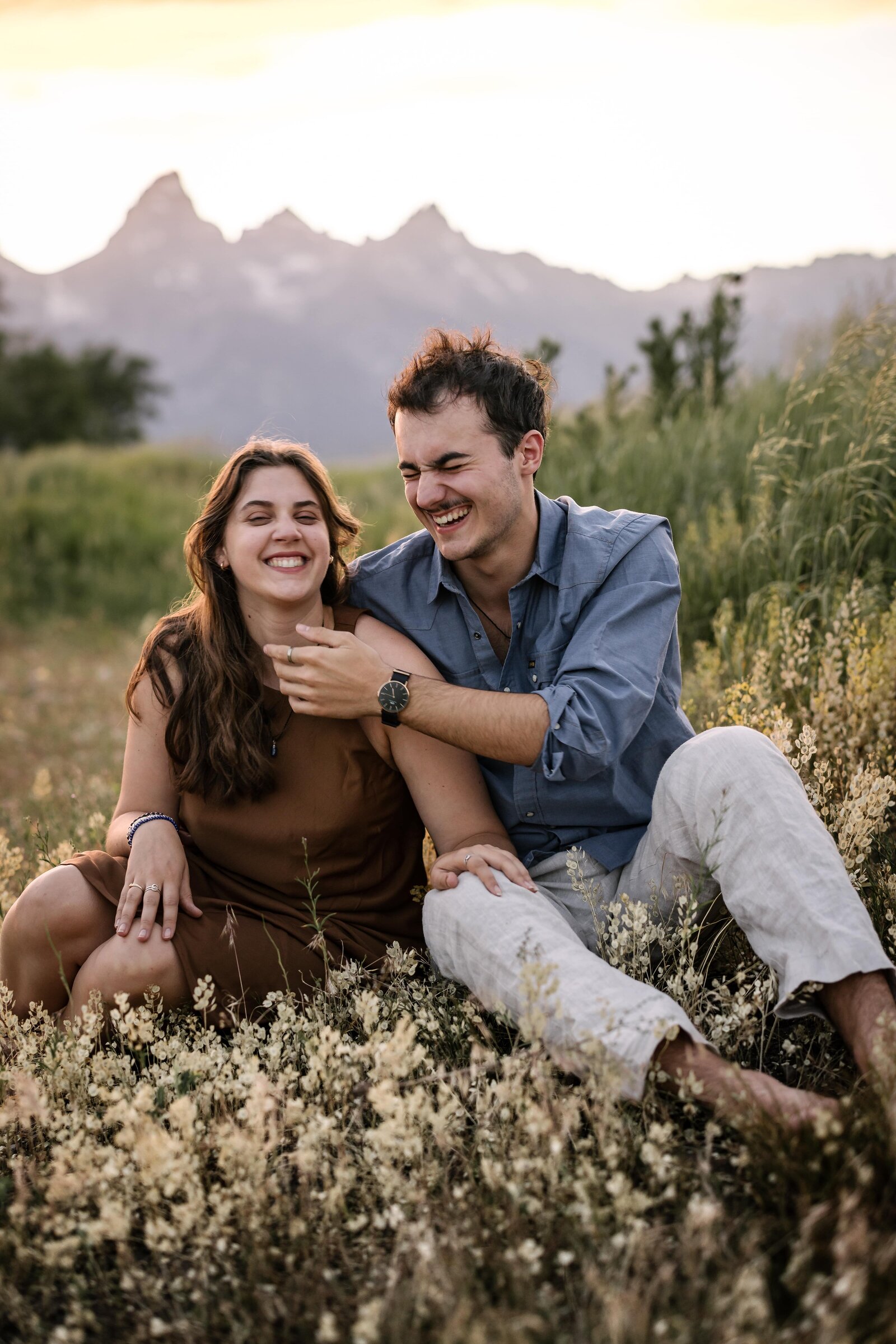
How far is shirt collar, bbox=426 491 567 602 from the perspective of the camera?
3.31 metres

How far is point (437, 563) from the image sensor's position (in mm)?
3414

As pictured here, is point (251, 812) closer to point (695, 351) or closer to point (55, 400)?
point (695, 351)

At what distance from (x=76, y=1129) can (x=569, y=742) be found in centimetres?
158

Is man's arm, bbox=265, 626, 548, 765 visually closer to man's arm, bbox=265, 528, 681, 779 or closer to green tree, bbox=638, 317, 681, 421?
man's arm, bbox=265, 528, 681, 779

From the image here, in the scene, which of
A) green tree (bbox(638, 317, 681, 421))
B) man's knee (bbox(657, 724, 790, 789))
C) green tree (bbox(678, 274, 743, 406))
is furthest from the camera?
green tree (bbox(638, 317, 681, 421))

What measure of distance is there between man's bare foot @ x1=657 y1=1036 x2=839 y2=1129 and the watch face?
1.16m

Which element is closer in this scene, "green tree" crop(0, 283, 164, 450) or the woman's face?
the woman's face

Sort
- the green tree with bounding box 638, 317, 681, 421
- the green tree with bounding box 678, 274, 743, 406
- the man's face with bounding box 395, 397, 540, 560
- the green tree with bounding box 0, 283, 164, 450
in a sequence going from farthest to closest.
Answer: the green tree with bounding box 0, 283, 164, 450, the green tree with bounding box 638, 317, 681, 421, the green tree with bounding box 678, 274, 743, 406, the man's face with bounding box 395, 397, 540, 560

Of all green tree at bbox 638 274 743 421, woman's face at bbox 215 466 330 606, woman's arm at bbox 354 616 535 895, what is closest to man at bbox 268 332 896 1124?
woman's arm at bbox 354 616 535 895

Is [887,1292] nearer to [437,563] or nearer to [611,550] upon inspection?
[611,550]

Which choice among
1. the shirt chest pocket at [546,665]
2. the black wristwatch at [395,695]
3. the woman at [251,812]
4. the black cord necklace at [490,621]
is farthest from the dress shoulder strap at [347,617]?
the shirt chest pocket at [546,665]

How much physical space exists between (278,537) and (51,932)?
1358 mm

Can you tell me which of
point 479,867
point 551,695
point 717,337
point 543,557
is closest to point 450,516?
point 543,557

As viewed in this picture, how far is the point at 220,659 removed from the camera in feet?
10.9
